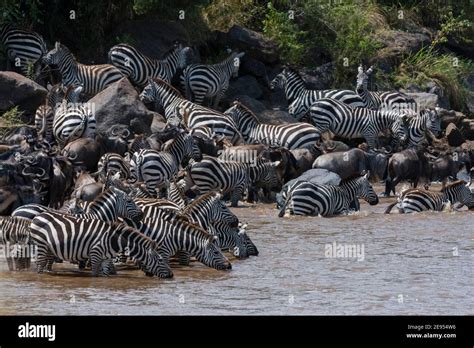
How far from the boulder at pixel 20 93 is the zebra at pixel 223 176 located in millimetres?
4288

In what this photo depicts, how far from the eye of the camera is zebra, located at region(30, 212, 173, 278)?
588 inches

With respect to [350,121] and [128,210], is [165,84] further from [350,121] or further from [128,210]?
[128,210]

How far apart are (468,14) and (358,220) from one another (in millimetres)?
16084

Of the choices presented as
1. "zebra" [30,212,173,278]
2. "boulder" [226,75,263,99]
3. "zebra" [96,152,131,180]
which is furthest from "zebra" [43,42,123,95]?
"zebra" [30,212,173,278]

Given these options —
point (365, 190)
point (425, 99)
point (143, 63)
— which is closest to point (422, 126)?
point (425, 99)

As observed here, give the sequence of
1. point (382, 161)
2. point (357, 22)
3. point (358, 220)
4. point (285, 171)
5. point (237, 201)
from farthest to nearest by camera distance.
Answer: point (357, 22)
point (382, 161)
point (285, 171)
point (237, 201)
point (358, 220)

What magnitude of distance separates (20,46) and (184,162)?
5.42m

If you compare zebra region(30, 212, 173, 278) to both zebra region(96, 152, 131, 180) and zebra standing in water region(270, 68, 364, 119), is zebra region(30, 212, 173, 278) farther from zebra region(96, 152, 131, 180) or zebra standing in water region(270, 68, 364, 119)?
zebra standing in water region(270, 68, 364, 119)

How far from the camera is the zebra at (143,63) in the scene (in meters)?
27.7

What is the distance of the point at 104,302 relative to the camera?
541 inches

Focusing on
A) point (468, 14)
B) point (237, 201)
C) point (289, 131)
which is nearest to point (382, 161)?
point (289, 131)

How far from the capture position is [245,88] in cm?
2956

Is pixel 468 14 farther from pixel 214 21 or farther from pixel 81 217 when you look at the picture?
pixel 81 217

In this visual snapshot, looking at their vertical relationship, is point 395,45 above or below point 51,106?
above
